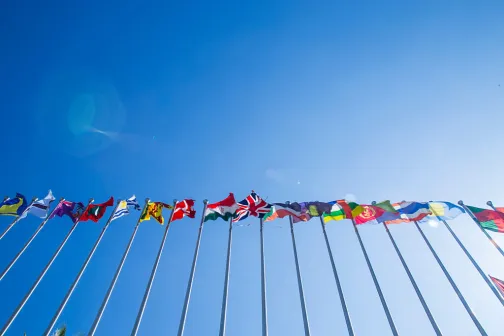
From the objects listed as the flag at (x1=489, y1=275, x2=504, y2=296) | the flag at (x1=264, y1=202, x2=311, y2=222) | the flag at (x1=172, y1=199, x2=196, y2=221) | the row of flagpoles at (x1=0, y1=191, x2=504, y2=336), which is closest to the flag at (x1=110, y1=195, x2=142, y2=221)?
the row of flagpoles at (x1=0, y1=191, x2=504, y2=336)

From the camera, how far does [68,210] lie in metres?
18.3

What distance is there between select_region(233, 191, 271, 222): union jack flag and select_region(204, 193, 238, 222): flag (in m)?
0.31

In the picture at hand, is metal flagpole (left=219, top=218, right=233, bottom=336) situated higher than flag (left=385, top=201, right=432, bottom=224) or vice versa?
flag (left=385, top=201, right=432, bottom=224)

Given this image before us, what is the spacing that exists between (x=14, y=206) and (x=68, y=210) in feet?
10.7

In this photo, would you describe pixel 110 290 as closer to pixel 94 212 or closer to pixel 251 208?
pixel 94 212

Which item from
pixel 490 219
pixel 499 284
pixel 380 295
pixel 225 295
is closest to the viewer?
pixel 225 295

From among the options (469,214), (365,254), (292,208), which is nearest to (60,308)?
(292,208)

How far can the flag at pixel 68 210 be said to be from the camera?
59.7 feet

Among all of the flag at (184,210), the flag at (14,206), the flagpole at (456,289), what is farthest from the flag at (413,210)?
the flag at (14,206)

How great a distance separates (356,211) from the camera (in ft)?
58.6

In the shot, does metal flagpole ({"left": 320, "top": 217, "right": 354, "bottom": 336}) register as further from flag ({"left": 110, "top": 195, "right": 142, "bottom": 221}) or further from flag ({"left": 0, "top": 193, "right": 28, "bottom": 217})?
flag ({"left": 0, "top": 193, "right": 28, "bottom": 217})

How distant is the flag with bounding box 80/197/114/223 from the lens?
18.1 meters

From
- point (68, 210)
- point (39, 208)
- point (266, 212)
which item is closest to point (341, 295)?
point (266, 212)

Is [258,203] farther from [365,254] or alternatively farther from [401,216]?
[401,216]
